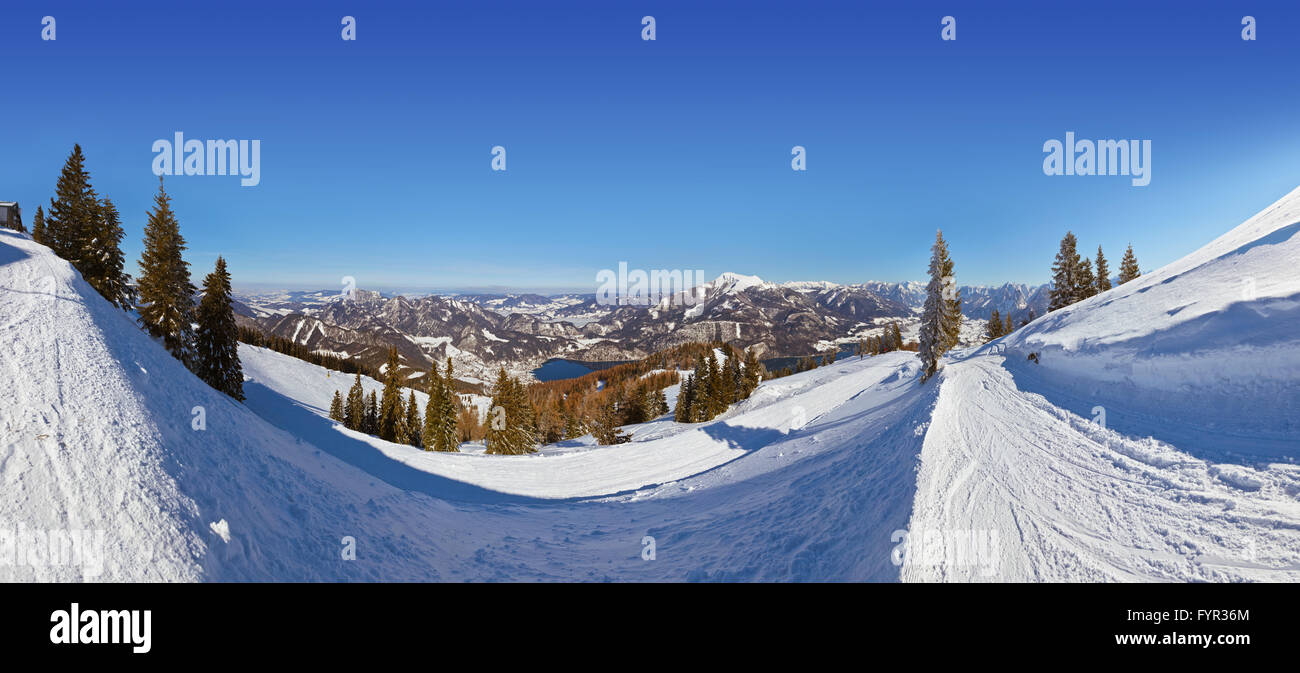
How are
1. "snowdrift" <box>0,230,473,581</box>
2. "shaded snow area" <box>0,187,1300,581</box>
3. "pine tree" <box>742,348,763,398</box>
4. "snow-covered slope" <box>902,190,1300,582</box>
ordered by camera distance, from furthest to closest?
"pine tree" <box>742,348,763,398</box>, "snowdrift" <box>0,230,473,581</box>, "shaded snow area" <box>0,187,1300,581</box>, "snow-covered slope" <box>902,190,1300,582</box>

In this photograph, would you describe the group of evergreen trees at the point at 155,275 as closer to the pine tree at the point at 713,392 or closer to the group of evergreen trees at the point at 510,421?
the group of evergreen trees at the point at 510,421

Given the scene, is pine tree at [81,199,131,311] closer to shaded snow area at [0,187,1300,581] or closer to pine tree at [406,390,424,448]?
shaded snow area at [0,187,1300,581]

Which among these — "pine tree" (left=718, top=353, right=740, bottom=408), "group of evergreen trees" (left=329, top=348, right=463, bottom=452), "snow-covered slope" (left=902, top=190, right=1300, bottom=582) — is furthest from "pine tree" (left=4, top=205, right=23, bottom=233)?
"pine tree" (left=718, top=353, right=740, bottom=408)

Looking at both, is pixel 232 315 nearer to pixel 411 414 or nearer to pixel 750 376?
pixel 411 414
